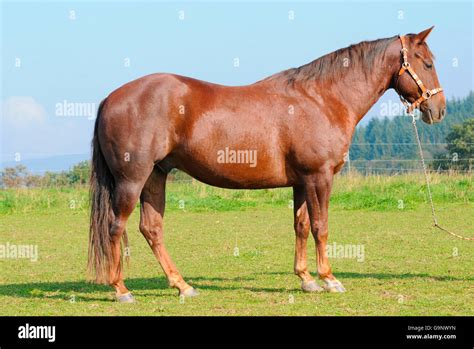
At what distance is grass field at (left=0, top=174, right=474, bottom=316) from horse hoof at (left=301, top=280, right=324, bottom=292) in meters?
0.11

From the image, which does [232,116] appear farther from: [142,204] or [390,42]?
[390,42]

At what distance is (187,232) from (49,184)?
1100 centimetres

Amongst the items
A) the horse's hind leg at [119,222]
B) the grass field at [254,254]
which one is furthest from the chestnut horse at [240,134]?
→ the grass field at [254,254]

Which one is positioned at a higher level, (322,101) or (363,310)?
(322,101)

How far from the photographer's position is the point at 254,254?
38.0ft

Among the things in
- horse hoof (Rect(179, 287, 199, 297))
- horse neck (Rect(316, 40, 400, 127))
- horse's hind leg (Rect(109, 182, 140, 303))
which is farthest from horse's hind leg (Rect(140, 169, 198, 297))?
horse neck (Rect(316, 40, 400, 127))

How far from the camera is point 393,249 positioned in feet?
38.8

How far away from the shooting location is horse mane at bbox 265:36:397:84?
8438 mm

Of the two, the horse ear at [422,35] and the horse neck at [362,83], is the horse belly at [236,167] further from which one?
the horse ear at [422,35]

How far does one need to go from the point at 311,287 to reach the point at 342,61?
2.74 m

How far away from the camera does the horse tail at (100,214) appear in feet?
26.1

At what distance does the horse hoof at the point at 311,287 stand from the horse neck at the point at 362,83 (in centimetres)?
196

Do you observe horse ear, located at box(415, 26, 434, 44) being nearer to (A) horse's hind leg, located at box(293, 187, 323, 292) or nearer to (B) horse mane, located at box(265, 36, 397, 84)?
(B) horse mane, located at box(265, 36, 397, 84)
